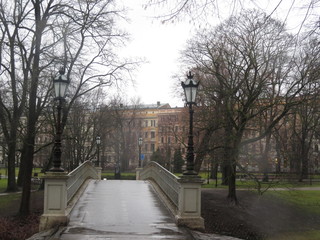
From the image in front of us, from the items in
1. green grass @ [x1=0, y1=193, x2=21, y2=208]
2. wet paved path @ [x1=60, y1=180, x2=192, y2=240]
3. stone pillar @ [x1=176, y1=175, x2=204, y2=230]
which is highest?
stone pillar @ [x1=176, y1=175, x2=204, y2=230]

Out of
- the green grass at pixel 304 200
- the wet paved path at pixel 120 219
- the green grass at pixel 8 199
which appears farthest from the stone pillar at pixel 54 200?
the green grass at pixel 304 200

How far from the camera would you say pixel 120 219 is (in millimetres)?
11391

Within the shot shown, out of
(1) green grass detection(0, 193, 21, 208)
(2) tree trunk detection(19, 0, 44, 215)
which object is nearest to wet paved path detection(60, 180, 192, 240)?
(2) tree trunk detection(19, 0, 44, 215)

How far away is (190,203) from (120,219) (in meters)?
2.27

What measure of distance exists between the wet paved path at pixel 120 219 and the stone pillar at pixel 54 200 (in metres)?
0.39

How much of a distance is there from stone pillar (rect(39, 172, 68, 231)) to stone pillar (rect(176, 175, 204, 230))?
3.27m

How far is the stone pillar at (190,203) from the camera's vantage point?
35.0ft

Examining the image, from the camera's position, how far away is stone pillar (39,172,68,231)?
1025cm

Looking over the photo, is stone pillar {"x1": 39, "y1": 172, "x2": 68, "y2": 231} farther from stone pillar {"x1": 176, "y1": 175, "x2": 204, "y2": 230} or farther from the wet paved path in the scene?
stone pillar {"x1": 176, "y1": 175, "x2": 204, "y2": 230}

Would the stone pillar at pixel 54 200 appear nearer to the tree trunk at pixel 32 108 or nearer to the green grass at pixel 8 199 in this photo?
the tree trunk at pixel 32 108

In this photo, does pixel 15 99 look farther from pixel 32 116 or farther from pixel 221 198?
pixel 221 198

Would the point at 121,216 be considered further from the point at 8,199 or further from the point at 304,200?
the point at 304,200

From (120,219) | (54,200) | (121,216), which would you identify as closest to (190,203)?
(120,219)

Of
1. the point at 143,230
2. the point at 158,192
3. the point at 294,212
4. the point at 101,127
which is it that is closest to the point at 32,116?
the point at 158,192
